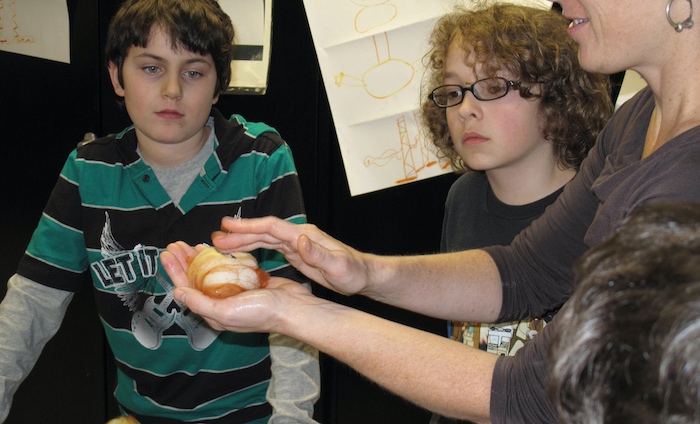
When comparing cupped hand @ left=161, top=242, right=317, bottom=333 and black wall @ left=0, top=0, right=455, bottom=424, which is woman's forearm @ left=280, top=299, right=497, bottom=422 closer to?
cupped hand @ left=161, top=242, right=317, bottom=333

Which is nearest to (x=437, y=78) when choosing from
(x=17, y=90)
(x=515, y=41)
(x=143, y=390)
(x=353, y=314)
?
(x=515, y=41)

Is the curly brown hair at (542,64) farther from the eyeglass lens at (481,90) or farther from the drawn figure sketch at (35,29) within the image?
the drawn figure sketch at (35,29)

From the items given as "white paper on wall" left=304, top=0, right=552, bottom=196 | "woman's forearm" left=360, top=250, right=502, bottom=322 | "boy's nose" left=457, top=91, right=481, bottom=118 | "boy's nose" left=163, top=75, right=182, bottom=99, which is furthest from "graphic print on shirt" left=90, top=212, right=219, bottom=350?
"boy's nose" left=457, top=91, right=481, bottom=118

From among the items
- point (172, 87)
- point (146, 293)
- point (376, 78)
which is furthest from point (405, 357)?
point (376, 78)

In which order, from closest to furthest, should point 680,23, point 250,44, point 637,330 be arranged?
point 637,330 < point 680,23 < point 250,44

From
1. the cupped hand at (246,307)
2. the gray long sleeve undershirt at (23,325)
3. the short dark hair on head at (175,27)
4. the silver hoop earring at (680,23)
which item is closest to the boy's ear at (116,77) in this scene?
the short dark hair on head at (175,27)

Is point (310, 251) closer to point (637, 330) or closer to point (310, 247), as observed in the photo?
point (310, 247)

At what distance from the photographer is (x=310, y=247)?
3.10 ft

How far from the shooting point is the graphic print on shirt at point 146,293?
1.29m

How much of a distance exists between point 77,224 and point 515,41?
3.16 feet

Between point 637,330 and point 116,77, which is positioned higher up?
point 116,77

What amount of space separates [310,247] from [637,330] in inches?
21.8

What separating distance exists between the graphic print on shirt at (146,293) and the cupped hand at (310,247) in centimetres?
30

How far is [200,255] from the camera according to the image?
1.07m
